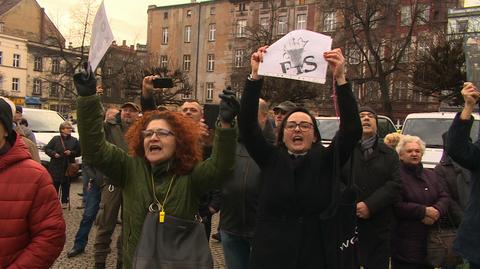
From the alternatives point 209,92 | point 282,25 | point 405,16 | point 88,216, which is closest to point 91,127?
point 88,216

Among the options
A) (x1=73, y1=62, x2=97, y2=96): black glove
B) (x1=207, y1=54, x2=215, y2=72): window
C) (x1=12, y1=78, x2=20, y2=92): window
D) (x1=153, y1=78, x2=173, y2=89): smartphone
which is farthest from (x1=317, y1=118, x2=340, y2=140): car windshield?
(x1=12, y1=78, x2=20, y2=92): window

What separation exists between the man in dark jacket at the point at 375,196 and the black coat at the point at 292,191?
Answer: 101cm

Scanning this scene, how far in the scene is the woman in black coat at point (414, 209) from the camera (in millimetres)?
4207

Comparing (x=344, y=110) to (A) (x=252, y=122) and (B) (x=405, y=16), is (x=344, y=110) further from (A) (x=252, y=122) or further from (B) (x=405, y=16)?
(B) (x=405, y=16)

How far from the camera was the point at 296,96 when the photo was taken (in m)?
24.0

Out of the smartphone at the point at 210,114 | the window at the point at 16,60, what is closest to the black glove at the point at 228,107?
the smartphone at the point at 210,114

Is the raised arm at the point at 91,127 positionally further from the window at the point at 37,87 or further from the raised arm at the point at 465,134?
the window at the point at 37,87

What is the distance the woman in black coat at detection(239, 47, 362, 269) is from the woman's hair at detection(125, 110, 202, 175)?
0.37m

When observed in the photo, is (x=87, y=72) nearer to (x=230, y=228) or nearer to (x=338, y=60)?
(x=338, y=60)

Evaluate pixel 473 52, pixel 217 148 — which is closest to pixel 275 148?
pixel 217 148

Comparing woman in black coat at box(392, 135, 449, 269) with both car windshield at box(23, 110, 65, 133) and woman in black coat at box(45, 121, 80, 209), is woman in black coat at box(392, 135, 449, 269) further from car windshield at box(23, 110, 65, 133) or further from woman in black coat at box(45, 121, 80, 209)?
car windshield at box(23, 110, 65, 133)

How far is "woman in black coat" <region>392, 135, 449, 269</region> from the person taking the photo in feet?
13.8

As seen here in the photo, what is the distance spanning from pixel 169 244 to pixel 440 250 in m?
2.66

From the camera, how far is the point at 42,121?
541 inches
